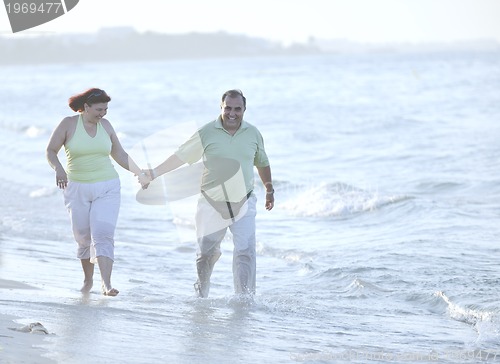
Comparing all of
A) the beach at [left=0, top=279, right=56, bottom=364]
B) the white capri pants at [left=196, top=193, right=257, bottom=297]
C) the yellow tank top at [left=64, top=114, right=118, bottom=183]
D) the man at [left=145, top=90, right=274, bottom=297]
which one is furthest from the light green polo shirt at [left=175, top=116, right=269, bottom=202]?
the beach at [left=0, top=279, right=56, bottom=364]

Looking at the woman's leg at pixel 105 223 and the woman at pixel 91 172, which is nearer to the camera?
the woman at pixel 91 172

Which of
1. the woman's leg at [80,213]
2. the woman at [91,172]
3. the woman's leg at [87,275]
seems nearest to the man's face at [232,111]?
the woman at [91,172]

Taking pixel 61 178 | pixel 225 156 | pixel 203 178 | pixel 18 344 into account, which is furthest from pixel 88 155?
pixel 18 344

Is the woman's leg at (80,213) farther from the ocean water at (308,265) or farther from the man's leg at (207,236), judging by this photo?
the man's leg at (207,236)

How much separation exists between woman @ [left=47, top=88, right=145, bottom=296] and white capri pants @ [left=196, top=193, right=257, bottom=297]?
64cm

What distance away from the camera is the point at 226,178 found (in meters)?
7.27

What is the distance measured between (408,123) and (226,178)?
2200 cm

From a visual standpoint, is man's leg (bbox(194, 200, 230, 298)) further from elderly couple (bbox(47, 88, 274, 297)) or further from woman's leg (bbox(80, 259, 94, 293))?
→ woman's leg (bbox(80, 259, 94, 293))

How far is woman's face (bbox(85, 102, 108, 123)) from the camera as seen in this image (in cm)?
725

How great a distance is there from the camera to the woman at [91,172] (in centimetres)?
729

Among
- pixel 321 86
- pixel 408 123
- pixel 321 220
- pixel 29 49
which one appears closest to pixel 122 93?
pixel 321 86

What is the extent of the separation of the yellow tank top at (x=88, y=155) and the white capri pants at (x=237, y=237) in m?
0.79

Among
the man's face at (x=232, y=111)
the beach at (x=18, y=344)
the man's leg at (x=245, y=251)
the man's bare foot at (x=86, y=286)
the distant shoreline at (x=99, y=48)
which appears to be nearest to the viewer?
the beach at (x=18, y=344)

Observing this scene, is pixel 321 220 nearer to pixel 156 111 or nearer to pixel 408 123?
pixel 408 123
